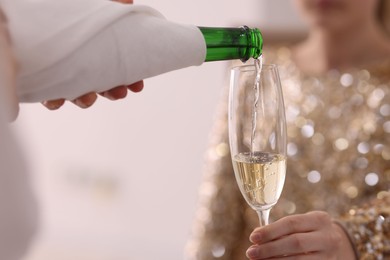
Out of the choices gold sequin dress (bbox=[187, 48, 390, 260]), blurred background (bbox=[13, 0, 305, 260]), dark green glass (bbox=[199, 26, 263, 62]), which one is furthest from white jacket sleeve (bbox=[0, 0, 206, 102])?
blurred background (bbox=[13, 0, 305, 260])

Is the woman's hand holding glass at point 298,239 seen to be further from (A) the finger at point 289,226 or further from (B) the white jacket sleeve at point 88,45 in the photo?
(B) the white jacket sleeve at point 88,45

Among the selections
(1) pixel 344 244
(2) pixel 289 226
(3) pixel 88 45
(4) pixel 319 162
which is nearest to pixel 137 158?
(4) pixel 319 162

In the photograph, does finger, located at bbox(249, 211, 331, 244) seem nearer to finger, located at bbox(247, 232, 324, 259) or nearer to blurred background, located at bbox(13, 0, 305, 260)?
finger, located at bbox(247, 232, 324, 259)

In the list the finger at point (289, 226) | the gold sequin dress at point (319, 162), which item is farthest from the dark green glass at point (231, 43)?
the gold sequin dress at point (319, 162)

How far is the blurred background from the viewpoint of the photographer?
269 cm

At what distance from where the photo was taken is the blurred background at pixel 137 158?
106 inches

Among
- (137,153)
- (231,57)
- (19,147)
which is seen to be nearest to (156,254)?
(137,153)

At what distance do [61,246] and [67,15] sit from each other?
270cm

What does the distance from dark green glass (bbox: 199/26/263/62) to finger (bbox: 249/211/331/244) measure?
204 millimetres

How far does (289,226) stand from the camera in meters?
0.71

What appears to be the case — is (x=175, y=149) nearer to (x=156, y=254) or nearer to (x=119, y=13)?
(x=156, y=254)

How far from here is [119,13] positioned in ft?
1.84

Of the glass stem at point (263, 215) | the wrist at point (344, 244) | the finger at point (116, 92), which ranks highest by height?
the finger at point (116, 92)

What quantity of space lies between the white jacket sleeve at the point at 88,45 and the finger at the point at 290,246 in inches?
9.3
